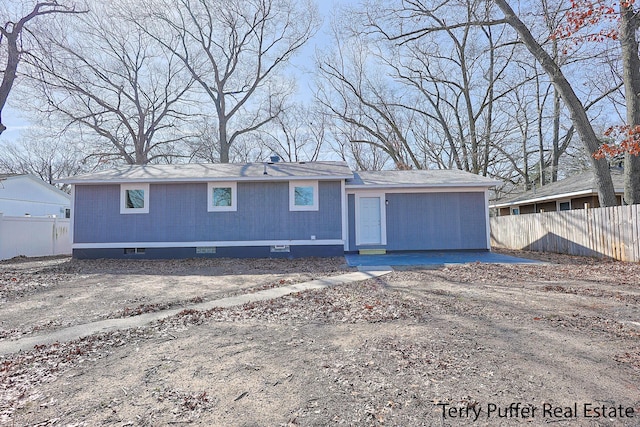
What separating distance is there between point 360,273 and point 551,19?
9.59m

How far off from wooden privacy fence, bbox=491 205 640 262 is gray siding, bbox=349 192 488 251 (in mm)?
2516

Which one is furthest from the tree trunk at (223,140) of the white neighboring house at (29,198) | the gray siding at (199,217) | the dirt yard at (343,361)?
the dirt yard at (343,361)

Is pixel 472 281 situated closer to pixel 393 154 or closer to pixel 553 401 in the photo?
pixel 553 401

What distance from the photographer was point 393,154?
2566 centimetres

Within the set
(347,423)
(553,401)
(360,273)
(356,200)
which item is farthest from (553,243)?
(347,423)

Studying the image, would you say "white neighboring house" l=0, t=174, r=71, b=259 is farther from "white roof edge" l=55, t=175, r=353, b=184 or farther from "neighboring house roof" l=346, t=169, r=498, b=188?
"neighboring house roof" l=346, t=169, r=498, b=188

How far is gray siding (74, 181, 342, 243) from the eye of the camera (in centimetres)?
1105

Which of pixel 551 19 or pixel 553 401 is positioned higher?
pixel 551 19

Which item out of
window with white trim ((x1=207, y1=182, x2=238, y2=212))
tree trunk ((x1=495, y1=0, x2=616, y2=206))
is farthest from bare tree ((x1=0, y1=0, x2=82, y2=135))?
tree trunk ((x1=495, y1=0, x2=616, y2=206))

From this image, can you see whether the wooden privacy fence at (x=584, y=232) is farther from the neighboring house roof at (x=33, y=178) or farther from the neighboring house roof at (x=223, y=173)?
the neighboring house roof at (x=33, y=178)

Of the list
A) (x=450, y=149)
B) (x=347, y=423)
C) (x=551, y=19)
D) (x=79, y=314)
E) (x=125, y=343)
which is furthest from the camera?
(x=450, y=149)

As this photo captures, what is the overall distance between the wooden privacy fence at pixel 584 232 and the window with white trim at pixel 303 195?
815 cm

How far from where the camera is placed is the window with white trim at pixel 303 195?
36.4ft

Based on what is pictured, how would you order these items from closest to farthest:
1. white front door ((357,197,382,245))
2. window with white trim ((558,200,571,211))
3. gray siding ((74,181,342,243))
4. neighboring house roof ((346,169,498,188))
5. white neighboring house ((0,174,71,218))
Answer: gray siding ((74,181,342,243)) < neighboring house roof ((346,169,498,188)) < white front door ((357,197,382,245)) < window with white trim ((558,200,571,211)) < white neighboring house ((0,174,71,218))
